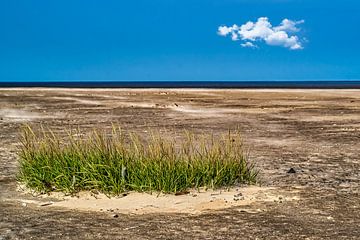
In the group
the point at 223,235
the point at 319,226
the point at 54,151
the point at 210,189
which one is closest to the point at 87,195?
the point at 54,151

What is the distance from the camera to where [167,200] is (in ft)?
29.3

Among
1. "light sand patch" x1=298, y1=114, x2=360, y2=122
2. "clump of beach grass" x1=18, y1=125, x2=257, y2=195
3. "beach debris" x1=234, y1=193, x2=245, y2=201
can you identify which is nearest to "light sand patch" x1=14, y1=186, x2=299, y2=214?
"beach debris" x1=234, y1=193, x2=245, y2=201

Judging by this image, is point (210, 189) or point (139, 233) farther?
point (210, 189)

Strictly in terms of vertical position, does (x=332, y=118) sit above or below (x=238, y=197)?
below

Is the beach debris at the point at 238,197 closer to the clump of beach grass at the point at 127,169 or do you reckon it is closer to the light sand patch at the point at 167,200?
the light sand patch at the point at 167,200

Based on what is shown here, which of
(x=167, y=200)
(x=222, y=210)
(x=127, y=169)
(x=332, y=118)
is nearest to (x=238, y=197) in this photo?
(x=222, y=210)

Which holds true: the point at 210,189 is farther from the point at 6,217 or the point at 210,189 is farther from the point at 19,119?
the point at 19,119

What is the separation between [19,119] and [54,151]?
54.2 feet

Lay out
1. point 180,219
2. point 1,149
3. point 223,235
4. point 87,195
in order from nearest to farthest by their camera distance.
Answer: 1. point 223,235
2. point 180,219
3. point 87,195
4. point 1,149

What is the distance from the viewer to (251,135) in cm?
1866

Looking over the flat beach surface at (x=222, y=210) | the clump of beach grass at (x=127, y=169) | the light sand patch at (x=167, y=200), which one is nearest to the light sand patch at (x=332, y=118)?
the flat beach surface at (x=222, y=210)

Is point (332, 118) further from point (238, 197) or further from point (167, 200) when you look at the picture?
point (167, 200)

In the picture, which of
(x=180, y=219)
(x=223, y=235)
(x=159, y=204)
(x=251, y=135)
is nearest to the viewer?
(x=223, y=235)

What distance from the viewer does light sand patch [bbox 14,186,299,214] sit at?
336 inches
